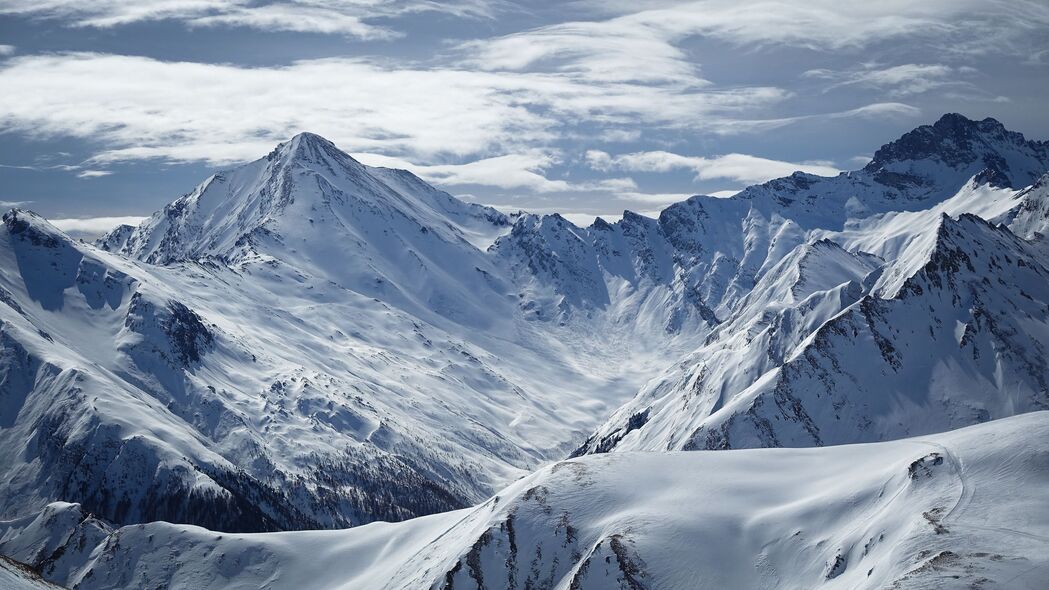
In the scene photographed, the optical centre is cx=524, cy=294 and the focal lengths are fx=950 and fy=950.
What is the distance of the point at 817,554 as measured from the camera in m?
135

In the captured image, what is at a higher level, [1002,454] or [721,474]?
[1002,454]

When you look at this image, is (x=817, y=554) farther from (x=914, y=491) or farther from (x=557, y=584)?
(x=557, y=584)

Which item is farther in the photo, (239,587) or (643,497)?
(239,587)

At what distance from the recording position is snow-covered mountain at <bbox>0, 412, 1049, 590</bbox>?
12175 centimetres

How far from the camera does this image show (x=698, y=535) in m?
144

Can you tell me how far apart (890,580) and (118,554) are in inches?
5737

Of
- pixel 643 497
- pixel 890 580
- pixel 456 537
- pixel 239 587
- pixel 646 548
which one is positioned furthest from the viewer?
pixel 239 587

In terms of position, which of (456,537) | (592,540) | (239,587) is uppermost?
(592,540)

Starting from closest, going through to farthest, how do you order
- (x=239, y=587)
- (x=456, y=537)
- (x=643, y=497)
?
(x=643, y=497)
(x=456, y=537)
(x=239, y=587)

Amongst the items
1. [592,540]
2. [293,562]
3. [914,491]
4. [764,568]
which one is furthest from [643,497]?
[293,562]

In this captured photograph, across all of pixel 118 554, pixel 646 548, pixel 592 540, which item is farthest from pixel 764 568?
pixel 118 554

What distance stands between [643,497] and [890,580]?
166 feet

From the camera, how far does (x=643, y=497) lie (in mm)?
158625

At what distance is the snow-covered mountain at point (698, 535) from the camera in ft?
399
